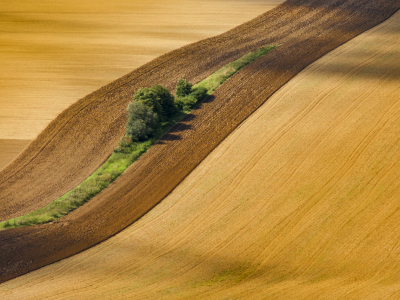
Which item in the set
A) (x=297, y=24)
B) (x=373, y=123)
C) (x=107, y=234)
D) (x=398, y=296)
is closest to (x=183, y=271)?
(x=107, y=234)

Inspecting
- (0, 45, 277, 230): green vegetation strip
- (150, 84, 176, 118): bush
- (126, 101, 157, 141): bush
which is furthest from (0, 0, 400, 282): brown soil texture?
(150, 84, 176, 118): bush

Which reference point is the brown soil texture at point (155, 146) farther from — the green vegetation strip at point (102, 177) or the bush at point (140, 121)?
the bush at point (140, 121)

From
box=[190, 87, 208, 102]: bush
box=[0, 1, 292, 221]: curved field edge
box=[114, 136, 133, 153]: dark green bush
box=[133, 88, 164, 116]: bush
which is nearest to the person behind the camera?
box=[0, 1, 292, 221]: curved field edge

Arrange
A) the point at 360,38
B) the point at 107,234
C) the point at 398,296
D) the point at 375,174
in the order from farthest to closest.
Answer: the point at 360,38, the point at 375,174, the point at 107,234, the point at 398,296

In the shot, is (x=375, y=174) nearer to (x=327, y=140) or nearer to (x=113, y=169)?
(x=327, y=140)

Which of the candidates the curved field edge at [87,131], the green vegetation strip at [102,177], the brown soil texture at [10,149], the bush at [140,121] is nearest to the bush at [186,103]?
the green vegetation strip at [102,177]

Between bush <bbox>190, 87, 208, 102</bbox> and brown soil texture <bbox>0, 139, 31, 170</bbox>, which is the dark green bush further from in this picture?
bush <bbox>190, 87, 208, 102</bbox>

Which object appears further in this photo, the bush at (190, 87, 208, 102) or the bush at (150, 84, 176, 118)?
the bush at (190, 87, 208, 102)
